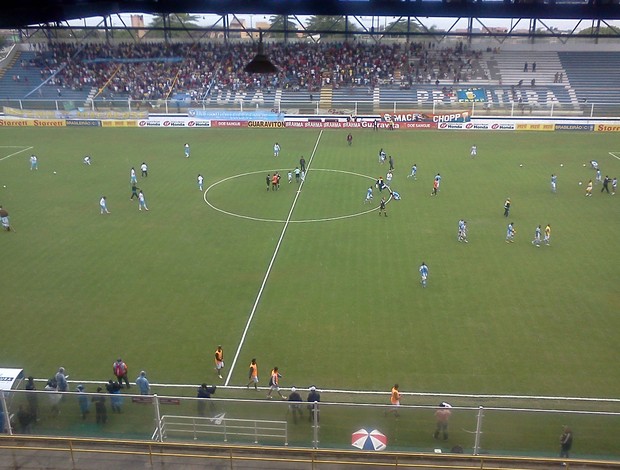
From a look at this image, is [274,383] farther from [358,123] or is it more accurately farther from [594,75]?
[594,75]

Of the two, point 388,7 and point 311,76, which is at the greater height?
point 311,76

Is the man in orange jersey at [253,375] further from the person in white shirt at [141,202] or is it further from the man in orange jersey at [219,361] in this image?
the person in white shirt at [141,202]

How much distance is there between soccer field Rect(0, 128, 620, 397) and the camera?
1465 centimetres

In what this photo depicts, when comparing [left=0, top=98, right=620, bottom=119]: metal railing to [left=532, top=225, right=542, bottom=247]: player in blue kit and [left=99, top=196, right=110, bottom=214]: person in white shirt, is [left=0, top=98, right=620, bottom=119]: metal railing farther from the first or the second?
[left=532, top=225, right=542, bottom=247]: player in blue kit

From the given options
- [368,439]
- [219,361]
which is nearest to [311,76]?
[219,361]

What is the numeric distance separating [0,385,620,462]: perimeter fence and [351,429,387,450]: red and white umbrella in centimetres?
5

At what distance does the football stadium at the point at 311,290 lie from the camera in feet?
30.6

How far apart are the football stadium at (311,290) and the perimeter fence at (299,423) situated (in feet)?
0.12

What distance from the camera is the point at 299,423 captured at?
9.52m

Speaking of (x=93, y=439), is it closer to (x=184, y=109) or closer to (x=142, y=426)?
(x=142, y=426)

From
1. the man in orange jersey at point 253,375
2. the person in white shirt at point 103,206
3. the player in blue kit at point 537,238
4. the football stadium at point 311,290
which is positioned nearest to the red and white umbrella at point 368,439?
the football stadium at point 311,290

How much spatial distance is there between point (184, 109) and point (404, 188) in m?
26.3

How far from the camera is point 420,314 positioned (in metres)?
17.0

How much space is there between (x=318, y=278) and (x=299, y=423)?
33.0 feet
